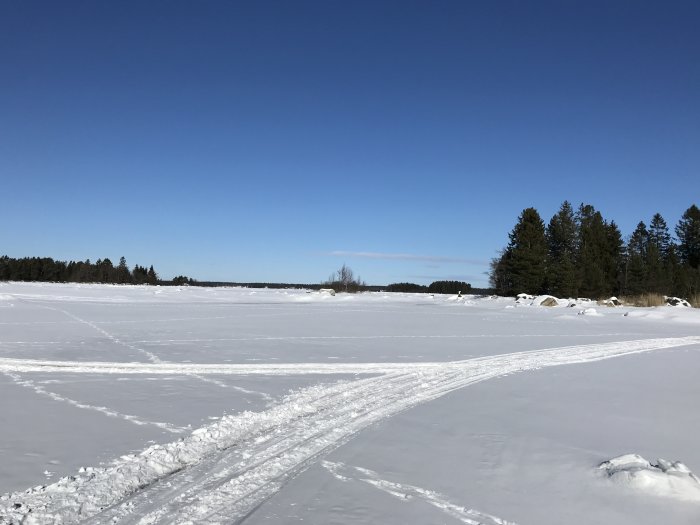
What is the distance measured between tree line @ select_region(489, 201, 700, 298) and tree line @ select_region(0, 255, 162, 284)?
331 ft

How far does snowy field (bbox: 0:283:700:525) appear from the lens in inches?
134

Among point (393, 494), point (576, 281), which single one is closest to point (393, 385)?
point (393, 494)

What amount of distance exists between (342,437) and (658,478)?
2.68m

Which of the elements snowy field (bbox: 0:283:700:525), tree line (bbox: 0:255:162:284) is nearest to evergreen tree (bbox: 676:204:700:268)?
snowy field (bbox: 0:283:700:525)

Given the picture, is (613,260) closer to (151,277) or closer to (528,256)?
(528,256)

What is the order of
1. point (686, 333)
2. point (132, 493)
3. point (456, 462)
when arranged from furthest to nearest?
point (686, 333) → point (456, 462) → point (132, 493)

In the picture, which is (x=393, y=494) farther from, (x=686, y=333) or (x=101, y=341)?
(x=686, y=333)

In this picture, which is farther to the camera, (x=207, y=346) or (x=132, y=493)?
(x=207, y=346)

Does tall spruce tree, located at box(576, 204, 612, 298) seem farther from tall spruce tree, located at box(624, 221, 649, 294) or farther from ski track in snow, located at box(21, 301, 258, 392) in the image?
ski track in snow, located at box(21, 301, 258, 392)

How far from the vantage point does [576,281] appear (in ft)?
161

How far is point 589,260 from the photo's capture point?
5259 cm

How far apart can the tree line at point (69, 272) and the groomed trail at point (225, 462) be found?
129 m

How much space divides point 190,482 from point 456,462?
2.20 meters

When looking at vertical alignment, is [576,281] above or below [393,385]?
above
